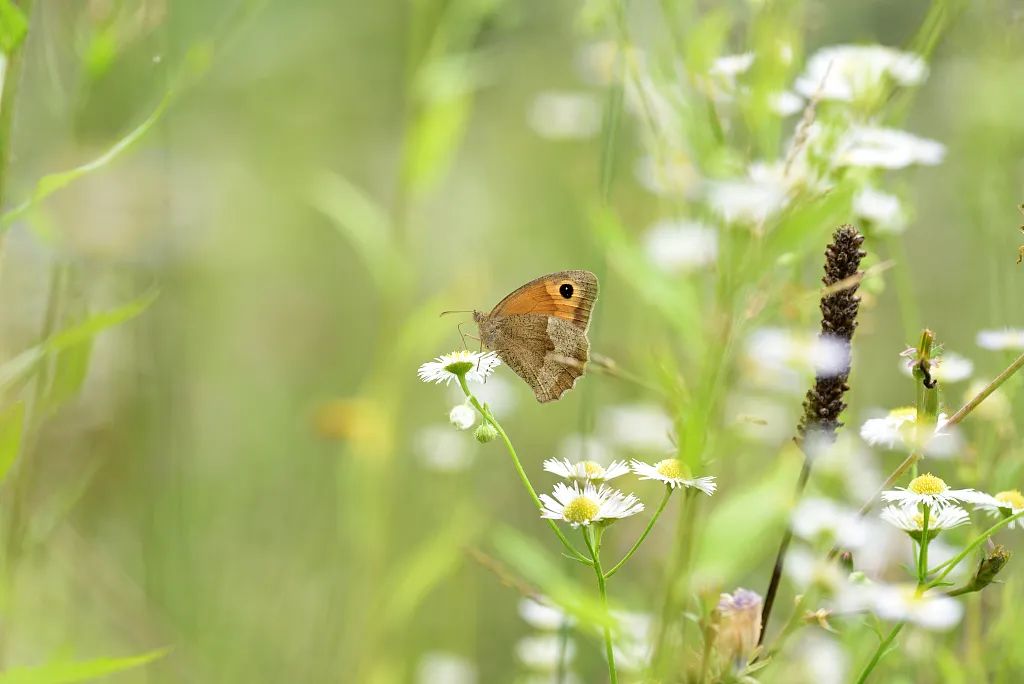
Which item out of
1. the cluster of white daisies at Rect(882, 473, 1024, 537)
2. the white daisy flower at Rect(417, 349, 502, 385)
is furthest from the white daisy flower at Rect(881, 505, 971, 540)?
the white daisy flower at Rect(417, 349, 502, 385)

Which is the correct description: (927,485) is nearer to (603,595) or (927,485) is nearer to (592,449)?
(603,595)

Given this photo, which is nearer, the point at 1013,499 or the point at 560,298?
the point at 1013,499

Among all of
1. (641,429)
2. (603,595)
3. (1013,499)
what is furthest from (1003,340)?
(641,429)

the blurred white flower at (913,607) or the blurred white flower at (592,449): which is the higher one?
the blurred white flower at (592,449)

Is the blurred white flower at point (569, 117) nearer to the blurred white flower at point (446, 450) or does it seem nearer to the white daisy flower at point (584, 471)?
the blurred white flower at point (446, 450)

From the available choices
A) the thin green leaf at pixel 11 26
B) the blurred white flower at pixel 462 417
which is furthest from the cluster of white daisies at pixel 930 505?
the thin green leaf at pixel 11 26

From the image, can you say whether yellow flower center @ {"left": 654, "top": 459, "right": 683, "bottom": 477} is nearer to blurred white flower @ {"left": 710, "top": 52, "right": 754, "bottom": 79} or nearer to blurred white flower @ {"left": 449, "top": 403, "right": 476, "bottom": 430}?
blurred white flower @ {"left": 449, "top": 403, "right": 476, "bottom": 430}
